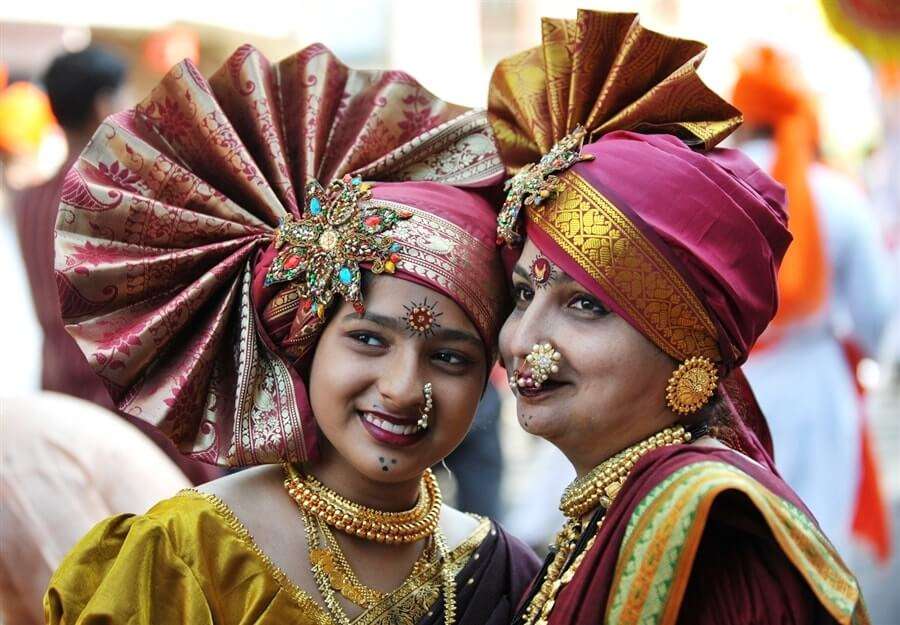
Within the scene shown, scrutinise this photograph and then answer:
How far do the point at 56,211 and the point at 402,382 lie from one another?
8.04 feet

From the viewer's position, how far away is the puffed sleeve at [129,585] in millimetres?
2447

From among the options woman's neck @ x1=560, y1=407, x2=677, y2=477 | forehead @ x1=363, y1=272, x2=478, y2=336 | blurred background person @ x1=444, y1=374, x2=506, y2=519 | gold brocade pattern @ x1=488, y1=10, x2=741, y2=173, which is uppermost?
gold brocade pattern @ x1=488, y1=10, x2=741, y2=173

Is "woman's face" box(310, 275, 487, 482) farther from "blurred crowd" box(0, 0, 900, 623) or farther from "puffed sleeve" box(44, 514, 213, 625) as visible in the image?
"blurred crowd" box(0, 0, 900, 623)

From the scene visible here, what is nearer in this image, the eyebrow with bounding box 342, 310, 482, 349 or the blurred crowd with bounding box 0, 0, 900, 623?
the eyebrow with bounding box 342, 310, 482, 349

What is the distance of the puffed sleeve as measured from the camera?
8.03ft

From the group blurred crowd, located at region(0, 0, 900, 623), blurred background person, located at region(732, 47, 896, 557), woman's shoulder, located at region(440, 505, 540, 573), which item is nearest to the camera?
woman's shoulder, located at region(440, 505, 540, 573)

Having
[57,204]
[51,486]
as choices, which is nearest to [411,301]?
[51,486]

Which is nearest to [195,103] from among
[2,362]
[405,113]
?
[405,113]

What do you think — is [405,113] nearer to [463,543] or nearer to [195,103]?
[195,103]

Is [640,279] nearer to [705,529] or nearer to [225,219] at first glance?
[705,529]

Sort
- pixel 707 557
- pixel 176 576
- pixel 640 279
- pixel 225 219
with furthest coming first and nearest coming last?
pixel 225 219
pixel 176 576
pixel 640 279
pixel 707 557

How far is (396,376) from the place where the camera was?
2.60 meters

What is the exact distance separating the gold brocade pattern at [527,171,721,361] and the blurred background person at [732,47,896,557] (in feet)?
11.8

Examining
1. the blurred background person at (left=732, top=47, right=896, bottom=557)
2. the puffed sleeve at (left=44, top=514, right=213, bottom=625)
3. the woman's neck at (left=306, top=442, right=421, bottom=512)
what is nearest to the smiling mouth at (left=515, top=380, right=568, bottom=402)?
the woman's neck at (left=306, top=442, right=421, bottom=512)
